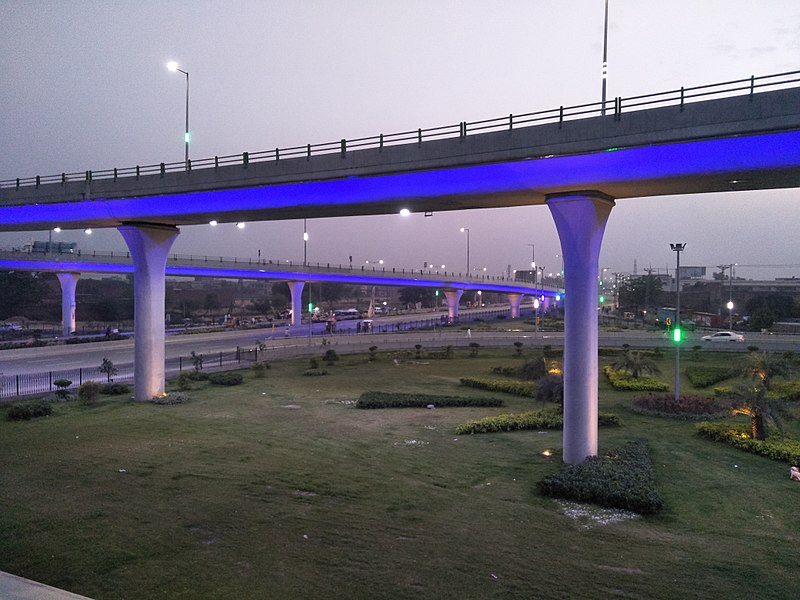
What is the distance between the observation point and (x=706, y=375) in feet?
103

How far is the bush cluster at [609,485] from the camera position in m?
11.6

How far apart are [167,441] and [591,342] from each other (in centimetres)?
1262

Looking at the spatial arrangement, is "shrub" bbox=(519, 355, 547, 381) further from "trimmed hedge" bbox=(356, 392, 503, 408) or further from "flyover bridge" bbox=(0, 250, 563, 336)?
"flyover bridge" bbox=(0, 250, 563, 336)

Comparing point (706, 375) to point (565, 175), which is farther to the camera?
point (706, 375)

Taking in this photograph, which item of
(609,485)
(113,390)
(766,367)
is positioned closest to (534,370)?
(766,367)

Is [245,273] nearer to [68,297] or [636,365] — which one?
[68,297]

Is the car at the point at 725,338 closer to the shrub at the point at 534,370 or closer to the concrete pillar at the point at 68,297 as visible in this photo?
the shrub at the point at 534,370

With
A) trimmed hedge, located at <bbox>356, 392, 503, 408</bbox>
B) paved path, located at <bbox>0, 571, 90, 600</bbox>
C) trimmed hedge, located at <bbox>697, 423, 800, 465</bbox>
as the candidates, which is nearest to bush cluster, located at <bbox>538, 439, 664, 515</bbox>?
trimmed hedge, located at <bbox>697, 423, 800, 465</bbox>

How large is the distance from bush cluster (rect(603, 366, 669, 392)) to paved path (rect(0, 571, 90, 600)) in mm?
26044

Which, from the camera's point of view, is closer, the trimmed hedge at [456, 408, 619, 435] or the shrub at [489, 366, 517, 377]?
the trimmed hedge at [456, 408, 619, 435]

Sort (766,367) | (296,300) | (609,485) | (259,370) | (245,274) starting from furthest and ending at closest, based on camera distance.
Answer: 1. (296,300)
2. (245,274)
3. (259,370)
4. (766,367)
5. (609,485)

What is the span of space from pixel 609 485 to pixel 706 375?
76.0 feet

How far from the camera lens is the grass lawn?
803cm

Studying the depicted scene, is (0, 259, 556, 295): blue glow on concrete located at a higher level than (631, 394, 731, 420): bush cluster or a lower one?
higher
